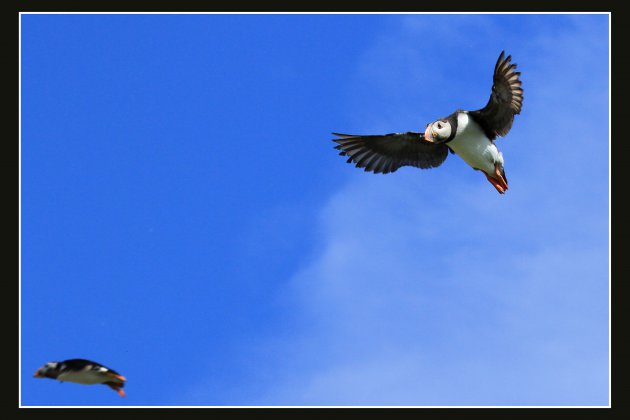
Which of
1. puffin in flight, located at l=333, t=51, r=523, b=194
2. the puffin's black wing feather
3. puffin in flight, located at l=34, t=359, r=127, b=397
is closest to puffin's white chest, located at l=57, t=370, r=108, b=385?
puffin in flight, located at l=34, t=359, r=127, b=397

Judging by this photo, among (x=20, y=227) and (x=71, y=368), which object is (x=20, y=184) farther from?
(x=71, y=368)

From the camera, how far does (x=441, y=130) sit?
1703cm

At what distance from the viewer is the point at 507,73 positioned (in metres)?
16.4

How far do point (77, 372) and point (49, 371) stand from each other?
0.49m

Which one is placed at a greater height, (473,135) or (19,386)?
(473,135)

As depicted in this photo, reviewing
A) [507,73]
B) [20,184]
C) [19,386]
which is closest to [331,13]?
[507,73]

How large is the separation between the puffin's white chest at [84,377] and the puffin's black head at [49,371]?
0.37ft

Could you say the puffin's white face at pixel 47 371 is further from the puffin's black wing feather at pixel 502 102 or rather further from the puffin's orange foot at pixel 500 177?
the puffin's orange foot at pixel 500 177

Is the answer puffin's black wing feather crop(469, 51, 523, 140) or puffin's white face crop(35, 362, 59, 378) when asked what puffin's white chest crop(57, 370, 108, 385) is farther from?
puffin's black wing feather crop(469, 51, 523, 140)

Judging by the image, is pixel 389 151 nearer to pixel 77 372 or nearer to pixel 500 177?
pixel 500 177

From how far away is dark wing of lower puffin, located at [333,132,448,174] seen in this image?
18625 millimetres

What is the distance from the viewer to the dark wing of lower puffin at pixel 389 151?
18.6 metres

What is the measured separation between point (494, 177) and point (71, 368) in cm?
934

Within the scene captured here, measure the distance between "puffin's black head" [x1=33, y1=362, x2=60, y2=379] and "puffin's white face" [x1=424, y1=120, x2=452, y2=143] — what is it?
829 centimetres
